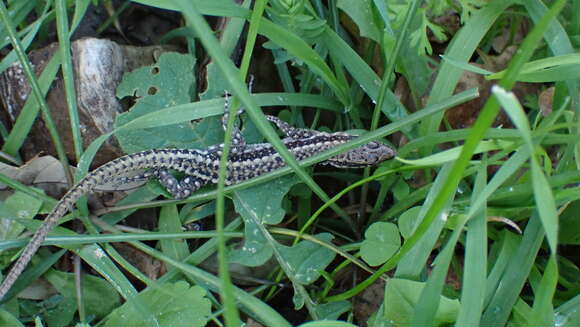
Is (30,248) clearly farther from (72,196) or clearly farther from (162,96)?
(162,96)

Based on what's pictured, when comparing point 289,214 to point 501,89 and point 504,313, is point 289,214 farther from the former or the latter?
point 501,89

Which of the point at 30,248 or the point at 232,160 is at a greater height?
the point at 232,160

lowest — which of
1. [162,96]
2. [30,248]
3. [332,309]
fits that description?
[30,248]

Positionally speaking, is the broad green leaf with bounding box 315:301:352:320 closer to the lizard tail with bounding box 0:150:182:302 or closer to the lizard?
the lizard

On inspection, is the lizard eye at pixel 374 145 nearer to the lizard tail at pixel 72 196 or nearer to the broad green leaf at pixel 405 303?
the broad green leaf at pixel 405 303

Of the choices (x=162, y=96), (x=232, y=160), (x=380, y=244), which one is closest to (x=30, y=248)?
→ (x=162, y=96)

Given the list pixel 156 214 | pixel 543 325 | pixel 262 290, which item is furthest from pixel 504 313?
pixel 156 214

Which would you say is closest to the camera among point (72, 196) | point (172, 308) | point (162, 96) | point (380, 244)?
point (172, 308)

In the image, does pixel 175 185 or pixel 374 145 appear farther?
pixel 374 145
